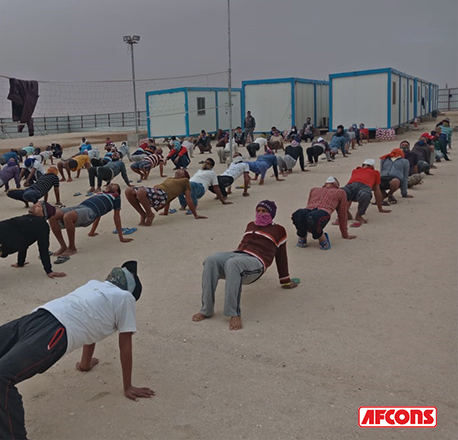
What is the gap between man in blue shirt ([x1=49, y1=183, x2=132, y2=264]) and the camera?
704cm

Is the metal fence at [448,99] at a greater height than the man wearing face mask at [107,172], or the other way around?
the metal fence at [448,99]

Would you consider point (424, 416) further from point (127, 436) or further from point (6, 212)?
point (6, 212)

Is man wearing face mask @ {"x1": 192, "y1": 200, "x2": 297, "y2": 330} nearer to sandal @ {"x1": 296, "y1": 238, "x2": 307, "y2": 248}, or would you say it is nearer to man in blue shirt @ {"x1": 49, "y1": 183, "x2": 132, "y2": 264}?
sandal @ {"x1": 296, "y1": 238, "x2": 307, "y2": 248}

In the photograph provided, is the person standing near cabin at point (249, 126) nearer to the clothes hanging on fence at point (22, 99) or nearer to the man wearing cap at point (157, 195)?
the clothes hanging on fence at point (22, 99)

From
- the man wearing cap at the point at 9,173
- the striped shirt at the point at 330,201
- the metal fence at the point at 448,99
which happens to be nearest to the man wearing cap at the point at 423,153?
the striped shirt at the point at 330,201

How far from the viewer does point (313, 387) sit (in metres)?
3.68

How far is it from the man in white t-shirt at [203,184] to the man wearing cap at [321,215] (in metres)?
2.93

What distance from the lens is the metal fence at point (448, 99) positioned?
45.9m

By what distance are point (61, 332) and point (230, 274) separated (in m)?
1.86

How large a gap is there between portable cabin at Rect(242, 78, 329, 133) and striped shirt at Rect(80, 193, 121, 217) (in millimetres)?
17965

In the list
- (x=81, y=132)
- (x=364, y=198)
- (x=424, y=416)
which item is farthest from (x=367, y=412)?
(x=81, y=132)

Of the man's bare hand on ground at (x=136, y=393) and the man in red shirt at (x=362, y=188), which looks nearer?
the man's bare hand on ground at (x=136, y=393)

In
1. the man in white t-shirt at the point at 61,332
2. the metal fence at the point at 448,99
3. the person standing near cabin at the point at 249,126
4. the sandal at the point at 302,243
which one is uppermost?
the metal fence at the point at 448,99

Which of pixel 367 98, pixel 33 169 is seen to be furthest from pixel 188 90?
pixel 33 169
